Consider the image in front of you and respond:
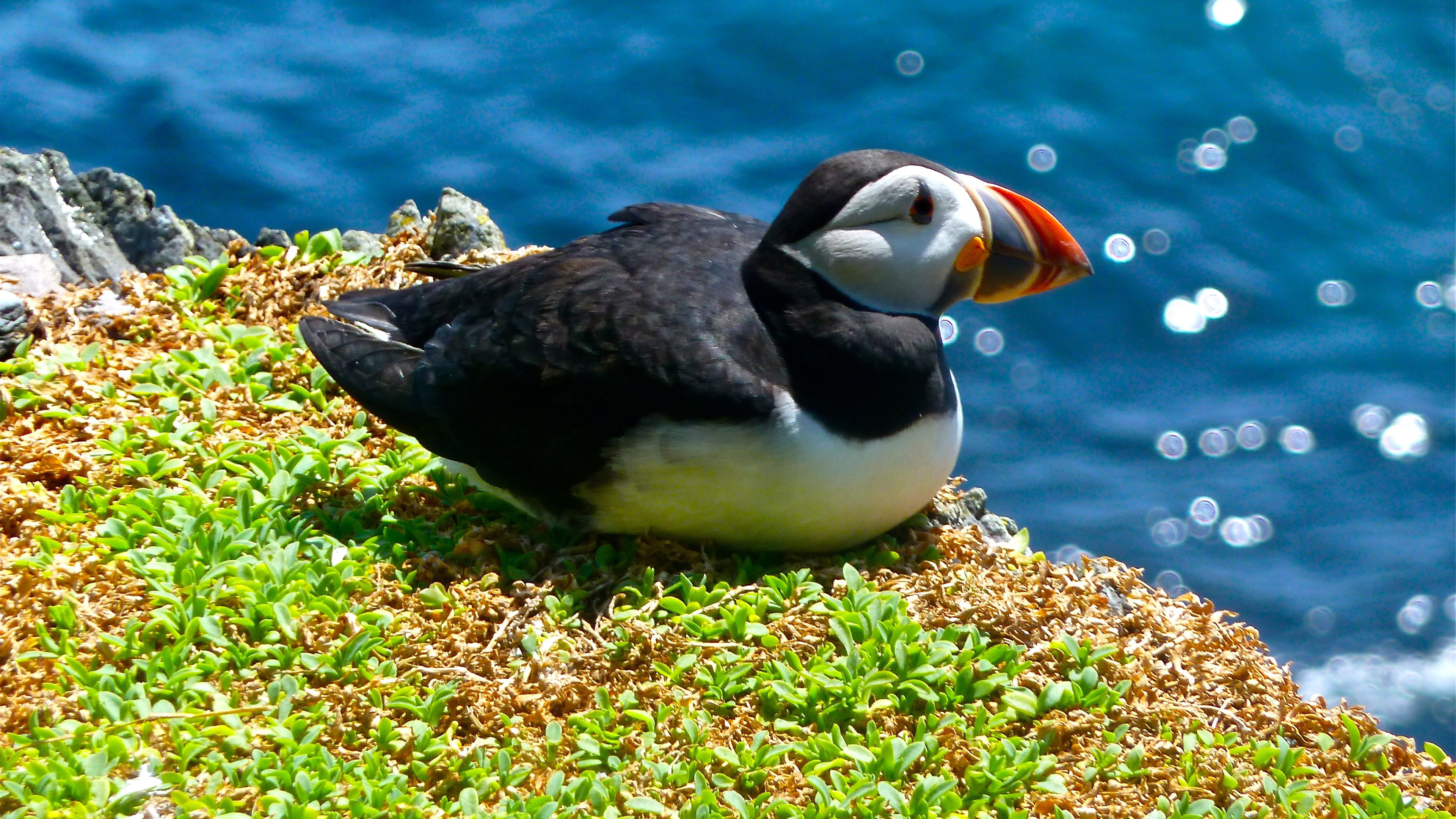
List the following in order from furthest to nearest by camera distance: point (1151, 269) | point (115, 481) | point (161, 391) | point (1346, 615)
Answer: point (1151, 269)
point (1346, 615)
point (161, 391)
point (115, 481)

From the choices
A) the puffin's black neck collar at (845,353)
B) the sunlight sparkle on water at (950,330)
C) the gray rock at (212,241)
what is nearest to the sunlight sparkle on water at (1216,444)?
the sunlight sparkle on water at (950,330)

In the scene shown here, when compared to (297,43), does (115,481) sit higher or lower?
lower

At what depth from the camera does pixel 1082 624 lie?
3578mm

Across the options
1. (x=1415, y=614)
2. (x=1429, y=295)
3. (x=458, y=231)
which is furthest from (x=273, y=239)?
(x=1429, y=295)

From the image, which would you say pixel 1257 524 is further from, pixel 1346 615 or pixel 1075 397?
pixel 1075 397

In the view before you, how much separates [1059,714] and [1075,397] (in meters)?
4.65

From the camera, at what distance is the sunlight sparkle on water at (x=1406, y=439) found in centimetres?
743

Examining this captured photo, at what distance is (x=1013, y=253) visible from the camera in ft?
12.1

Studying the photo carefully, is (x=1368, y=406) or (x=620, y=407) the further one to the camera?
(x=1368, y=406)

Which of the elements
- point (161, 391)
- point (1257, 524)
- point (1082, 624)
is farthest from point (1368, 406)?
point (161, 391)

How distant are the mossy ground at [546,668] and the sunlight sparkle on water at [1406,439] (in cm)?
426

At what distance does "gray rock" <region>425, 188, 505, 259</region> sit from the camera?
516cm

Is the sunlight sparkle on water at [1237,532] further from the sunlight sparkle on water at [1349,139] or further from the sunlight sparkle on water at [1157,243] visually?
the sunlight sparkle on water at [1349,139]

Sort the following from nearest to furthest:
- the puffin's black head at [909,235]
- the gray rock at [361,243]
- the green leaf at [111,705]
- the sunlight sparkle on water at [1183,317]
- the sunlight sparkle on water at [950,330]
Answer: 1. the green leaf at [111,705]
2. the puffin's black head at [909,235]
3. the gray rock at [361,243]
4. the sunlight sparkle on water at [1183,317]
5. the sunlight sparkle on water at [950,330]
